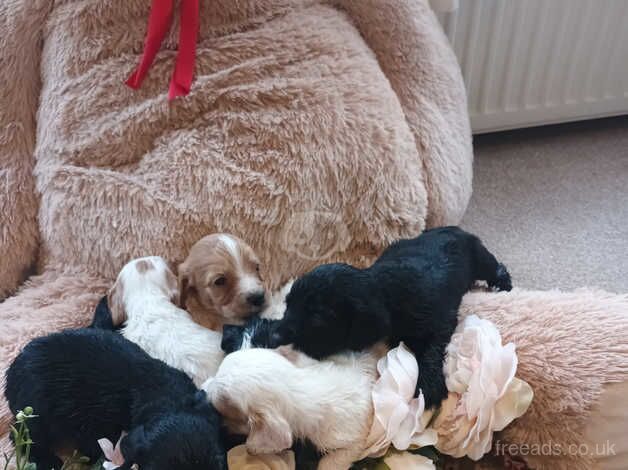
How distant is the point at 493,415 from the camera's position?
100 cm

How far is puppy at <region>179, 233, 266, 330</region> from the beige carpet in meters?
0.85

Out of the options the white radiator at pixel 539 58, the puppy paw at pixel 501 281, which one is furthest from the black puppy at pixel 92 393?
the white radiator at pixel 539 58

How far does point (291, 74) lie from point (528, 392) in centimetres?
73

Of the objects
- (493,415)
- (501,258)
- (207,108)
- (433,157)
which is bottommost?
(501,258)

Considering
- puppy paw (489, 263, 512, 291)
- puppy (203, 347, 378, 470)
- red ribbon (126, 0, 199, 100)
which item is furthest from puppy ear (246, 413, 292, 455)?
red ribbon (126, 0, 199, 100)

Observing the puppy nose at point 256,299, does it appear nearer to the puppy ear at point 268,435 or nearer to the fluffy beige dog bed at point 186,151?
the fluffy beige dog bed at point 186,151

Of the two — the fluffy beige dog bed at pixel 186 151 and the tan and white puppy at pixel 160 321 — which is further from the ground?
the fluffy beige dog bed at pixel 186 151

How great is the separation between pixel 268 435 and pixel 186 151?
59cm

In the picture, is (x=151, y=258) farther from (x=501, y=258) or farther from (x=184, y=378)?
(x=501, y=258)

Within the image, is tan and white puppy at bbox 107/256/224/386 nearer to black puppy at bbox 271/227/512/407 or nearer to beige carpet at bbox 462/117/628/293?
black puppy at bbox 271/227/512/407

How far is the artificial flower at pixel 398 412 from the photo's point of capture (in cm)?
97

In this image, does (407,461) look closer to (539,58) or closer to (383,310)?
(383,310)

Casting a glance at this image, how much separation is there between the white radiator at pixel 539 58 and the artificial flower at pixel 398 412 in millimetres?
1207

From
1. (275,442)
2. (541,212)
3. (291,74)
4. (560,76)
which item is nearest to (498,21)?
(560,76)
